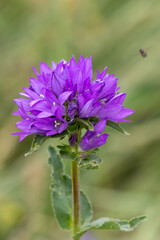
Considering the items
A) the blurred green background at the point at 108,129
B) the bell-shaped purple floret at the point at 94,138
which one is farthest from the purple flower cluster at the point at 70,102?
the blurred green background at the point at 108,129

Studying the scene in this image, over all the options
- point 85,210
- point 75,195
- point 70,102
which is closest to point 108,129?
point 85,210

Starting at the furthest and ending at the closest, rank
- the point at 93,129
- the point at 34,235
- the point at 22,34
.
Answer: the point at 22,34 → the point at 34,235 → the point at 93,129

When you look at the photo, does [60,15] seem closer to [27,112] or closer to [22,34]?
[22,34]

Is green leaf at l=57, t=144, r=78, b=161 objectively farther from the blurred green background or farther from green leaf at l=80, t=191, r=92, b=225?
the blurred green background

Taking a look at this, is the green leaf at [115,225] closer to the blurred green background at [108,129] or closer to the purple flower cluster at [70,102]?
the purple flower cluster at [70,102]

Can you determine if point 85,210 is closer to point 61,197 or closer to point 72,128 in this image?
point 61,197

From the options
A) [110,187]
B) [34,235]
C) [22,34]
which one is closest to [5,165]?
[34,235]
